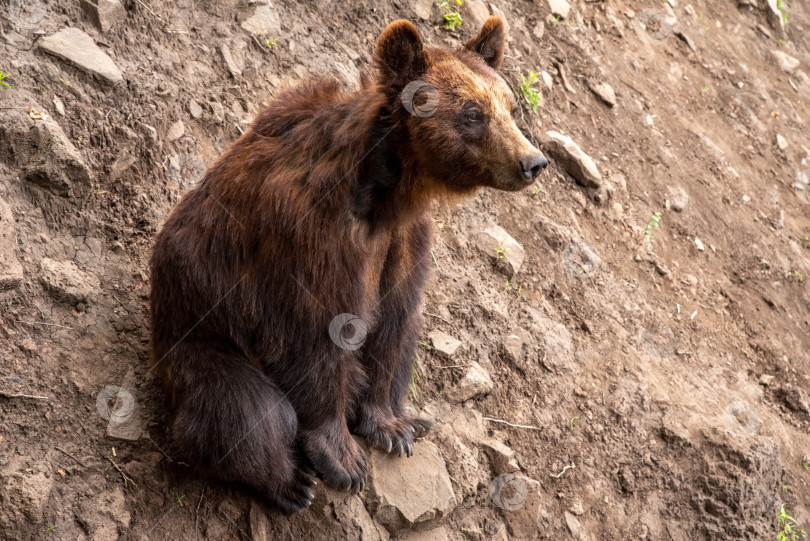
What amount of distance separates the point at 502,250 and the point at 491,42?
2.11 metres

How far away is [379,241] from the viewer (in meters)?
3.82

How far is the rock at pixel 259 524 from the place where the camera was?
3836 mm

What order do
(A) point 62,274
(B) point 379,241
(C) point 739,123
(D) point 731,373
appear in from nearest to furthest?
(B) point 379,241 < (A) point 62,274 < (D) point 731,373 < (C) point 739,123

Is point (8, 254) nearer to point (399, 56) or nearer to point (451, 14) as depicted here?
point (399, 56)

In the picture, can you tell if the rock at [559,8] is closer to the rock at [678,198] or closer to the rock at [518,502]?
the rock at [678,198]

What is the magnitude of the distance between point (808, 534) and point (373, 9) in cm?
552

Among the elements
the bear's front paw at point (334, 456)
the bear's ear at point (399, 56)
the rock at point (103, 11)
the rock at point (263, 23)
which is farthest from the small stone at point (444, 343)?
the rock at point (103, 11)

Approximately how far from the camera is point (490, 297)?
18.7ft

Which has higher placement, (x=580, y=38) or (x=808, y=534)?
(x=580, y=38)

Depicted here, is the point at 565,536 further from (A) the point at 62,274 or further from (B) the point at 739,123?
(B) the point at 739,123

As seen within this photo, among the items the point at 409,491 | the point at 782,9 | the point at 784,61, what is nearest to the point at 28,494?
the point at 409,491

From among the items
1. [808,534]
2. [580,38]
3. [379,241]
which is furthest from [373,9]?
[808,534]

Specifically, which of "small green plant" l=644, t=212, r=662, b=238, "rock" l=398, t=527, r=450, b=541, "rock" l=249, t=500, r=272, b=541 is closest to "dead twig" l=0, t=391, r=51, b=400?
"rock" l=249, t=500, r=272, b=541

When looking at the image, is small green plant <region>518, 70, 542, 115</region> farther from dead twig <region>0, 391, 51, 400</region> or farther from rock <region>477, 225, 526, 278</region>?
dead twig <region>0, 391, 51, 400</region>
